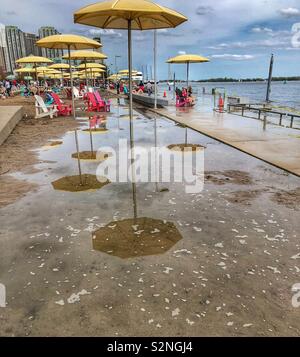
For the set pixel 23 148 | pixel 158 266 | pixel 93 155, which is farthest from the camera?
pixel 23 148

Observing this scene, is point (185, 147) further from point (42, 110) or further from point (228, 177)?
point (42, 110)

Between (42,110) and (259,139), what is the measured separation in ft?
43.2

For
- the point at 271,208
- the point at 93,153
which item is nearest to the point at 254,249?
the point at 271,208

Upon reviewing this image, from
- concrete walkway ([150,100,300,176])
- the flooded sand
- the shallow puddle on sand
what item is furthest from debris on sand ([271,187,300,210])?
the shallow puddle on sand

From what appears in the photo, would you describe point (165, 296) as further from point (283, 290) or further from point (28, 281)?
point (28, 281)

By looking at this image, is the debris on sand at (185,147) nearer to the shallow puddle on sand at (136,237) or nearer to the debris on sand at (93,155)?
the debris on sand at (93,155)

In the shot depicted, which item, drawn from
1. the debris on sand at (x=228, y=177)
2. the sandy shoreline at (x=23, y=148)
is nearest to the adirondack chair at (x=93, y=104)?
the sandy shoreline at (x=23, y=148)

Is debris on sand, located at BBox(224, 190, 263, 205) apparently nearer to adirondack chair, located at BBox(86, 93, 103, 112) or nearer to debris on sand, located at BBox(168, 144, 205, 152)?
debris on sand, located at BBox(168, 144, 205, 152)

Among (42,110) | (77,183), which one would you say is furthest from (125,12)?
(42,110)

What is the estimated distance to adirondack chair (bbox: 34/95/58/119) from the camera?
17.2 meters

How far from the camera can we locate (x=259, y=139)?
11.0 meters

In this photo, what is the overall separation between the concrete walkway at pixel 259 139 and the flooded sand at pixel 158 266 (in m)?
1.89

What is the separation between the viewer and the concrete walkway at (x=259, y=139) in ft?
27.2

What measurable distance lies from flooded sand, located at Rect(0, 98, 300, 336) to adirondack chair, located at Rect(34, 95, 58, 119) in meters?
12.0
